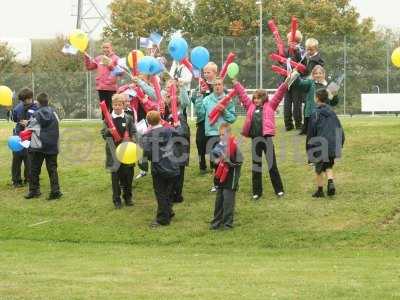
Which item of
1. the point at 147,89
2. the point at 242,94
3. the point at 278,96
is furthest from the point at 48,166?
the point at 278,96

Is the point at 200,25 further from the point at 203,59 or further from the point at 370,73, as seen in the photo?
the point at 203,59

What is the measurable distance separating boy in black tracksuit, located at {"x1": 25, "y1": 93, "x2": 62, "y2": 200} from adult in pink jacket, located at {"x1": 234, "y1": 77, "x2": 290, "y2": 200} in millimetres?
3694

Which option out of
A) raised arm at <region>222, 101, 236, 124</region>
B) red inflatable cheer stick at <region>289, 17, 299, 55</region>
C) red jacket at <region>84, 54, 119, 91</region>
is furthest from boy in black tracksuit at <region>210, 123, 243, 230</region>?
red jacket at <region>84, 54, 119, 91</region>

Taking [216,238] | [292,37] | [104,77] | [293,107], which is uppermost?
[292,37]

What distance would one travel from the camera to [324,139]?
1419 centimetres

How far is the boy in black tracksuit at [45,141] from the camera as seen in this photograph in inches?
612

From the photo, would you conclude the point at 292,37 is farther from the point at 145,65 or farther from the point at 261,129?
the point at 145,65

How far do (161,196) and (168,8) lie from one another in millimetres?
47345

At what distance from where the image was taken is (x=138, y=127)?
1488 cm

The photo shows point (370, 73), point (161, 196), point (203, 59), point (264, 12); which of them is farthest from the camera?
point (264, 12)

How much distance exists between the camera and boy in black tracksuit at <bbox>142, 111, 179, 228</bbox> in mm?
13789

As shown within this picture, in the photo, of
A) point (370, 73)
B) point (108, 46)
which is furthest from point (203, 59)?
point (370, 73)

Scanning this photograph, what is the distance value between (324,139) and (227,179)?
1.95m

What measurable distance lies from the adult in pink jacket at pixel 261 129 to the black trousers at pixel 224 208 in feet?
3.80
